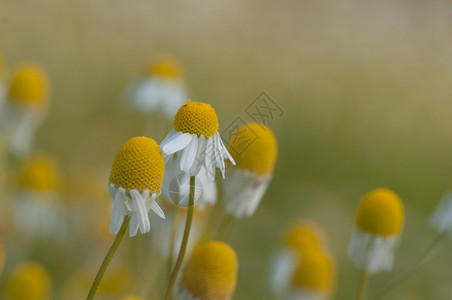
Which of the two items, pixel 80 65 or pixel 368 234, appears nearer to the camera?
pixel 368 234

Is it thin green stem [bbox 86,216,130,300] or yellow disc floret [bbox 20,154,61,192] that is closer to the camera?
thin green stem [bbox 86,216,130,300]

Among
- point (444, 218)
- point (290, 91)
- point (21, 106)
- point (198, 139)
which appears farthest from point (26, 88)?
point (290, 91)

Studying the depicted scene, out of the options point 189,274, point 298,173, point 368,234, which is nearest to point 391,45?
point 298,173

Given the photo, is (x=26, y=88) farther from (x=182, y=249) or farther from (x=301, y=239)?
(x=182, y=249)

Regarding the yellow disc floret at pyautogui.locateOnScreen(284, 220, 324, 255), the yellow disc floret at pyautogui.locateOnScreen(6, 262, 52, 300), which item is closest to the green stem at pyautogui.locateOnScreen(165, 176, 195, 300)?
the yellow disc floret at pyautogui.locateOnScreen(6, 262, 52, 300)

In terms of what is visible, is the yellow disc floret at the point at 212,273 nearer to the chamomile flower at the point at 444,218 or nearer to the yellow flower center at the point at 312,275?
the yellow flower center at the point at 312,275

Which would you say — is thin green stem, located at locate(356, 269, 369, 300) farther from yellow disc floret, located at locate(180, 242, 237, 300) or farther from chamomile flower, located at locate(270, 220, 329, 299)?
chamomile flower, located at locate(270, 220, 329, 299)

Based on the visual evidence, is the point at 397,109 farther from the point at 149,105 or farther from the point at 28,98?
the point at 28,98
